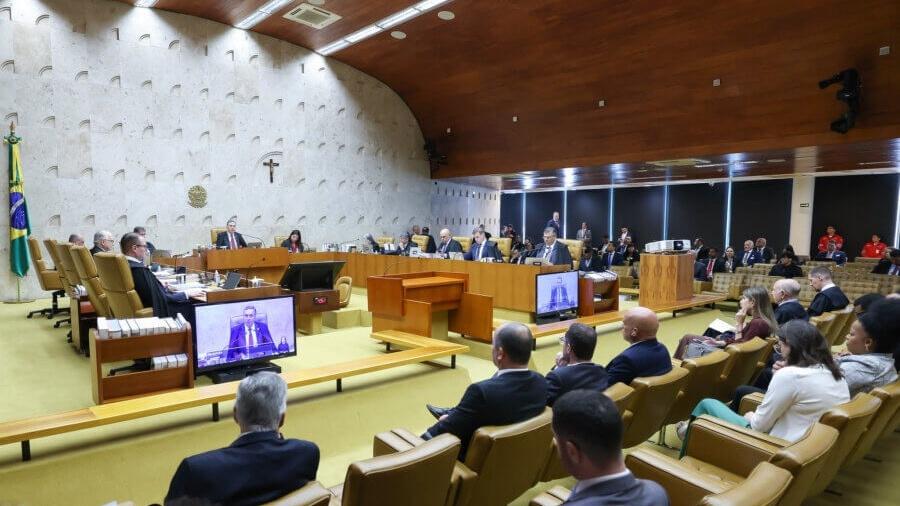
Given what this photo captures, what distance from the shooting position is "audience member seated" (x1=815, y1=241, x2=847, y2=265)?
40.9 feet

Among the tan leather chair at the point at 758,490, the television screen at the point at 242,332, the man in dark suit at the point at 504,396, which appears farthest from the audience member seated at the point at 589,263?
the tan leather chair at the point at 758,490

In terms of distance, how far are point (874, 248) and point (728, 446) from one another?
1476cm

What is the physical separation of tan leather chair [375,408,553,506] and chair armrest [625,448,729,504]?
38 cm

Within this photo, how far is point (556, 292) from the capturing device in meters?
6.52

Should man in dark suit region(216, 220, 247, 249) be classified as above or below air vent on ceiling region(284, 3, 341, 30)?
below

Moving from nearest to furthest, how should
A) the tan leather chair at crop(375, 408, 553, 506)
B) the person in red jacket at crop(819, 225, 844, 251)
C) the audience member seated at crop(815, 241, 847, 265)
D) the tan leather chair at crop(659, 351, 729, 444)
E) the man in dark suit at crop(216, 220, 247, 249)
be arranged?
1. the tan leather chair at crop(375, 408, 553, 506)
2. the tan leather chair at crop(659, 351, 729, 444)
3. the man in dark suit at crop(216, 220, 247, 249)
4. the audience member seated at crop(815, 241, 847, 265)
5. the person in red jacket at crop(819, 225, 844, 251)

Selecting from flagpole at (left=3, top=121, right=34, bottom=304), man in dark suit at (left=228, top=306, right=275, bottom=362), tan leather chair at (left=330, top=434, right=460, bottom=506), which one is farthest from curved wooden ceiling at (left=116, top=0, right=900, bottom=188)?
Answer: tan leather chair at (left=330, top=434, right=460, bottom=506)

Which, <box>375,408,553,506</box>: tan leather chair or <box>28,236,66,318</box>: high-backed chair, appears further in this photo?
<box>28,236,66,318</box>: high-backed chair

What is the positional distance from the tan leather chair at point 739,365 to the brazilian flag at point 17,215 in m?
10.0

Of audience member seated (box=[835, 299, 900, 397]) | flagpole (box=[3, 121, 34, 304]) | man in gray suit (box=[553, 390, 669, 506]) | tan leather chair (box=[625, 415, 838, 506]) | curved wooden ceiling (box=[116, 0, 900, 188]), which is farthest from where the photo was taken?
flagpole (box=[3, 121, 34, 304])

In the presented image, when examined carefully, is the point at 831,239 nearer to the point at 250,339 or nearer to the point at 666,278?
the point at 666,278

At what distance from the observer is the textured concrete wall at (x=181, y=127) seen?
9109mm

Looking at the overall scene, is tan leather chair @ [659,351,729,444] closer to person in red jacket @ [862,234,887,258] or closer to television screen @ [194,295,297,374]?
television screen @ [194,295,297,374]

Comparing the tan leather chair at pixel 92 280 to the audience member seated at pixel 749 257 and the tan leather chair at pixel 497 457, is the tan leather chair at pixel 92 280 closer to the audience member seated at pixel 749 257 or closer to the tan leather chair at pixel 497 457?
the tan leather chair at pixel 497 457
